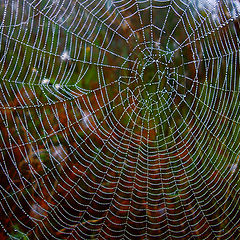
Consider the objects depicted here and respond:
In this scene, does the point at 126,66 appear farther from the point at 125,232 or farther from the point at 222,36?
the point at 125,232

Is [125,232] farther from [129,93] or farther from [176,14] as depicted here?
[176,14]

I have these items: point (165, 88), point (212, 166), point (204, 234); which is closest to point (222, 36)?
point (165, 88)

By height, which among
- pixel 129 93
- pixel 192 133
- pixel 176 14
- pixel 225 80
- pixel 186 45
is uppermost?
pixel 176 14

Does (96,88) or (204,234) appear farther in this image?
(204,234)

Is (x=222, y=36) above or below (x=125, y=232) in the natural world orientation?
above

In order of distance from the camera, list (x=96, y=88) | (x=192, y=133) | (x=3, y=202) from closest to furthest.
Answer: (x=3, y=202)
(x=96, y=88)
(x=192, y=133)

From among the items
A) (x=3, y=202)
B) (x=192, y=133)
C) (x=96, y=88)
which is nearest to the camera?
(x=3, y=202)
